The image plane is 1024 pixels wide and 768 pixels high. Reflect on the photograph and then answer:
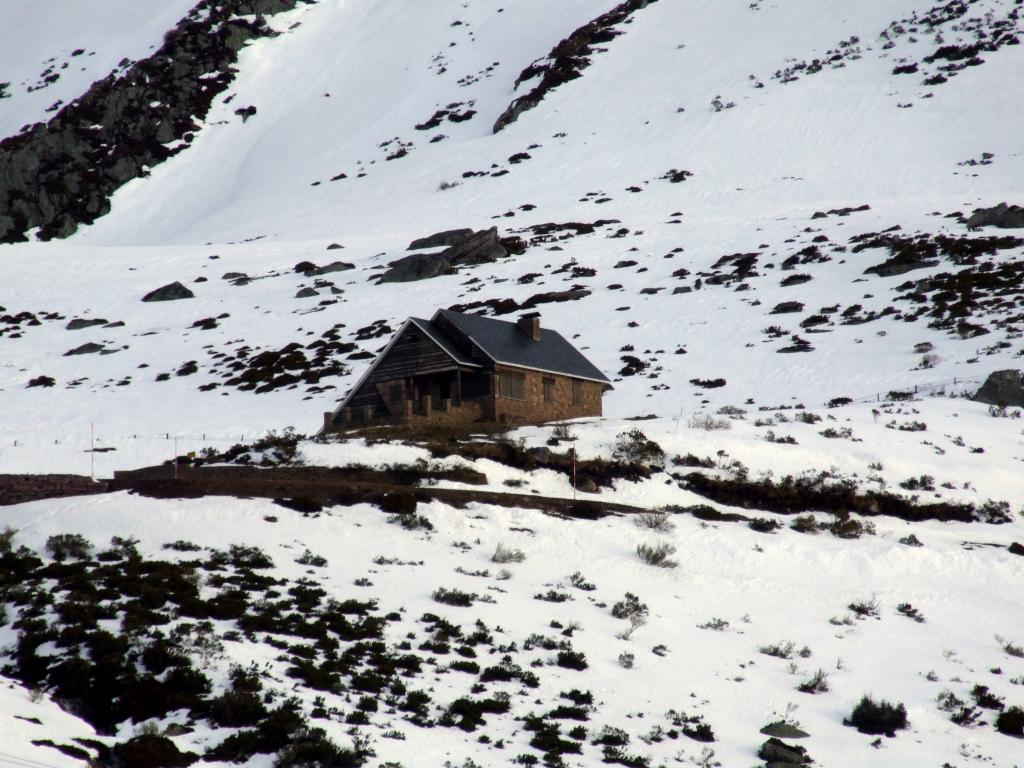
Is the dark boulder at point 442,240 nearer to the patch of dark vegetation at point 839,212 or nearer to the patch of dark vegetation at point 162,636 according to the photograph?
the patch of dark vegetation at point 839,212

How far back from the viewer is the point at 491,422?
127ft

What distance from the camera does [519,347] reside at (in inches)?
1689

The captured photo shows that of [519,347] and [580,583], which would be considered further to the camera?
[519,347]

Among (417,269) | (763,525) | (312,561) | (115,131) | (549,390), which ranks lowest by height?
(763,525)

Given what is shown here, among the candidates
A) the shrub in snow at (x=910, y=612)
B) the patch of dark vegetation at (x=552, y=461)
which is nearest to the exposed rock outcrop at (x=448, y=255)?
the patch of dark vegetation at (x=552, y=461)

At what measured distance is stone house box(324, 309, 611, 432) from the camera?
39.9 m

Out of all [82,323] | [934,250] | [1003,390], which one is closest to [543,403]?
[1003,390]

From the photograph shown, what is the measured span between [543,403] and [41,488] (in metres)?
20.6

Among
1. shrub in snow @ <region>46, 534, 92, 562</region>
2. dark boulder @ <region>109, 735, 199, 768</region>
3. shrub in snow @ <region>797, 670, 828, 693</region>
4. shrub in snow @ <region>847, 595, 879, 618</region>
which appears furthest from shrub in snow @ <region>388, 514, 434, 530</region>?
dark boulder @ <region>109, 735, 199, 768</region>

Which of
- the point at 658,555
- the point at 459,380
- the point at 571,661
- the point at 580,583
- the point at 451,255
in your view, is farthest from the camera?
the point at 451,255

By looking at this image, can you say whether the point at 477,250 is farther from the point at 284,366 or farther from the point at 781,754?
the point at 781,754

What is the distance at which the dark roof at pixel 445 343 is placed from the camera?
39969 millimetres

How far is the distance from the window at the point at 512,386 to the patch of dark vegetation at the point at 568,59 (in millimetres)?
86038

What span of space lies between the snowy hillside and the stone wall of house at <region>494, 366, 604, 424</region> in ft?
13.9
